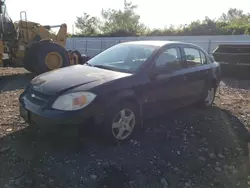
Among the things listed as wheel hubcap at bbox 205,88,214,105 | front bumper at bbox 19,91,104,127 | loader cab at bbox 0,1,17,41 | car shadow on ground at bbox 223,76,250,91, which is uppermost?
loader cab at bbox 0,1,17,41

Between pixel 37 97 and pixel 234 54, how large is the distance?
9284mm

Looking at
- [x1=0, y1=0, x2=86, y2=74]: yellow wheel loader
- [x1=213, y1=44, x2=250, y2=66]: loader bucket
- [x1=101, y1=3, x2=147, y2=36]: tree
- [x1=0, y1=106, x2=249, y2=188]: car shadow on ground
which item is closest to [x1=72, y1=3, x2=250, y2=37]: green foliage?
[x1=101, y1=3, x2=147, y2=36]: tree

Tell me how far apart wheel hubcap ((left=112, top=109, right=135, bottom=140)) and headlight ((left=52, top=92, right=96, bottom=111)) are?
1.73ft

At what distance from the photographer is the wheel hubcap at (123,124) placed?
379 centimetres

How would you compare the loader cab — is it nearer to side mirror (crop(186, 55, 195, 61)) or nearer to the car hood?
the car hood

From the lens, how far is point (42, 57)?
919 cm

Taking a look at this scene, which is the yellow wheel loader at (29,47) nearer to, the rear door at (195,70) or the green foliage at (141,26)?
the rear door at (195,70)

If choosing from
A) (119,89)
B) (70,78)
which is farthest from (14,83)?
(119,89)

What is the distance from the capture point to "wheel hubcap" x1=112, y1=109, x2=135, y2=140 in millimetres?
3785

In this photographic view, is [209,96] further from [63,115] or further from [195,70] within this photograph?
[63,115]

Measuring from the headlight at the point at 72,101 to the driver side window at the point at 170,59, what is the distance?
1.46 meters

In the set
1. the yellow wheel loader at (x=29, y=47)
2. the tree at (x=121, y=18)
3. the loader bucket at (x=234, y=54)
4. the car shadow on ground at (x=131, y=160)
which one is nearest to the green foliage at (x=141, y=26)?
the tree at (x=121, y=18)

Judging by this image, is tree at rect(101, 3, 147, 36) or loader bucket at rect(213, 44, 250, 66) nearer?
loader bucket at rect(213, 44, 250, 66)

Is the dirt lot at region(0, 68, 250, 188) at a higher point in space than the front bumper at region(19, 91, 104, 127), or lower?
lower
